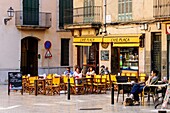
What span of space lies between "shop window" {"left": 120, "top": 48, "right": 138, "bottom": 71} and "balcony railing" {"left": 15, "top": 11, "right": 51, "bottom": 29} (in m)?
9.98

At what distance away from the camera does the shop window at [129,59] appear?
29.5 meters

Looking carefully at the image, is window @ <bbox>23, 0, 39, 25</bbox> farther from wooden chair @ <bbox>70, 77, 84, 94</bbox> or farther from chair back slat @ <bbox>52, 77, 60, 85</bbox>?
wooden chair @ <bbox>70, 77, 84, 94</bbox>

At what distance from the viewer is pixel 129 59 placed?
3005cm

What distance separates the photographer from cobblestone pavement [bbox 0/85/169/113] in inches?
746

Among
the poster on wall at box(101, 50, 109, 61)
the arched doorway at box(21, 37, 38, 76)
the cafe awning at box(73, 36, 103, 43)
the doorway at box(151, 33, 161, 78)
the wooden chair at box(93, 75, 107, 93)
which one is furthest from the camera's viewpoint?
the arched doorway at box(21, 37, 38, 76)

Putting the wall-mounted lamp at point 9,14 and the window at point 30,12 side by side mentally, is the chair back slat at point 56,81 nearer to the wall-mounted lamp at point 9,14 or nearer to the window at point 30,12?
the wall-mounted lamp at point 9,14

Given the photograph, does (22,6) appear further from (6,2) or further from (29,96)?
(29,96)

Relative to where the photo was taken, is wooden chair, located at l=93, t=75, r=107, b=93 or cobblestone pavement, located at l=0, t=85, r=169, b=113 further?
wooden chair, located at l=93, t=75, r=107, b=93

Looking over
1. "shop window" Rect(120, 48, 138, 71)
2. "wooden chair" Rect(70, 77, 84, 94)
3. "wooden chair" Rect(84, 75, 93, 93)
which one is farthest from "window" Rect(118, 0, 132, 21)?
"wooden chair" Rect(70, 77, 84, 94)

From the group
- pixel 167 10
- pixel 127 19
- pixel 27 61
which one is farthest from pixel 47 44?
pixel 167 10

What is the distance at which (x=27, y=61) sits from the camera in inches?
1583

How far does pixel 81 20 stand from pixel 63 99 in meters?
11.0

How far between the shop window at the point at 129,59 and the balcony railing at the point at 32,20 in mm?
9982

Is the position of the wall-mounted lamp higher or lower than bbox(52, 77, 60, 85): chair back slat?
higher
